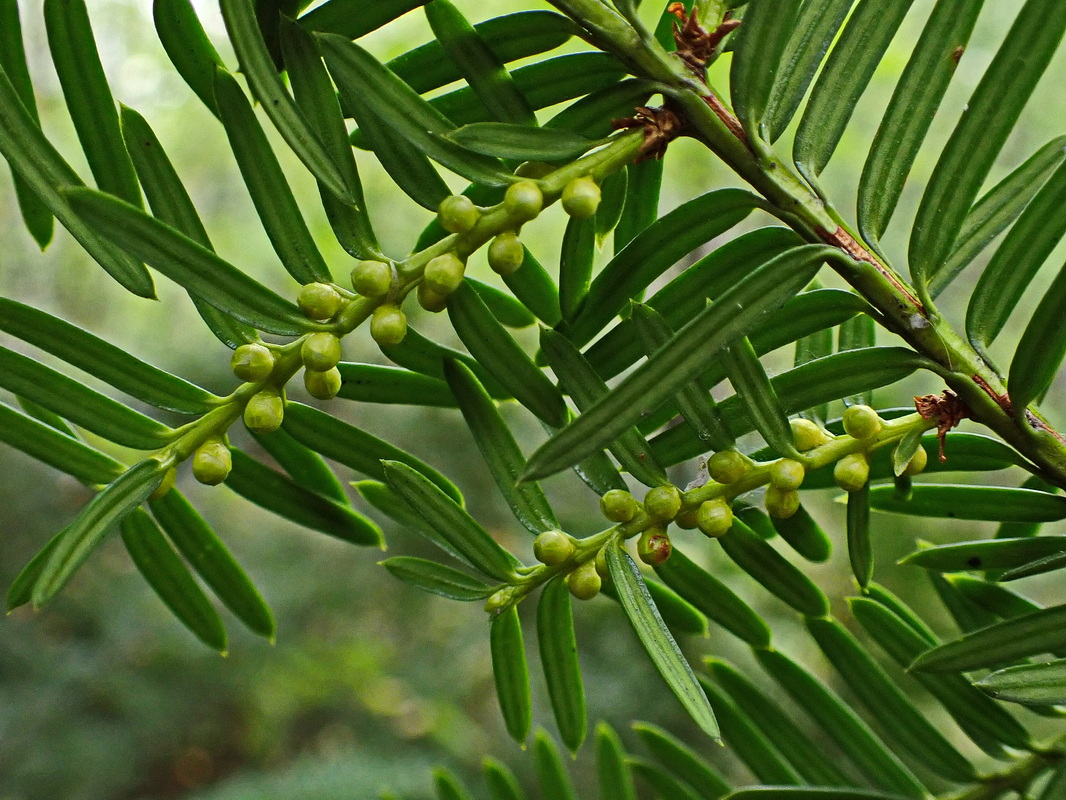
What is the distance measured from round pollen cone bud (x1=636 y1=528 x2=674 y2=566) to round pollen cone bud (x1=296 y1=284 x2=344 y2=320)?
139 millimetres

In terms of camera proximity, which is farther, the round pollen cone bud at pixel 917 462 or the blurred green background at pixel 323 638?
the blurred green background at pixel 323 638

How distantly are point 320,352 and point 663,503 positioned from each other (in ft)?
0.43

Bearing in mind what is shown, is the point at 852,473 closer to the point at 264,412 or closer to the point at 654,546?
the point at 654,546

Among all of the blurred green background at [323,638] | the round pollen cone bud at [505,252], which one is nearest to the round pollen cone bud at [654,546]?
the round pollen cone bud at [505,252]

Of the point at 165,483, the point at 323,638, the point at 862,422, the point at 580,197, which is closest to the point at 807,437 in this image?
the point at 862,422

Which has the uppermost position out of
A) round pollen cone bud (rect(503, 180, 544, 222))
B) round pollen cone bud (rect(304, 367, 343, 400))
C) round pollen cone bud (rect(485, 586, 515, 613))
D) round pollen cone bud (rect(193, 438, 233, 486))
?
round pollen cone bud (rect(503, 180, 544, 222))

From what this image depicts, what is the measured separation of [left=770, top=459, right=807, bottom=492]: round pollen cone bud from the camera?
314mm

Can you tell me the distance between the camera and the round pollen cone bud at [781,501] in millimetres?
324

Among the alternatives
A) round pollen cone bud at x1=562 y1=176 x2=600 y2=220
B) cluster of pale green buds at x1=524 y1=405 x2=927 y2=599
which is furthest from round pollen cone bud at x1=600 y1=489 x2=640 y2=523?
round pollen cone bud at x1=562 y1=176 x2=600 y2=220

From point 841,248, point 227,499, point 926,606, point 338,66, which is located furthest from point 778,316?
point 227,499

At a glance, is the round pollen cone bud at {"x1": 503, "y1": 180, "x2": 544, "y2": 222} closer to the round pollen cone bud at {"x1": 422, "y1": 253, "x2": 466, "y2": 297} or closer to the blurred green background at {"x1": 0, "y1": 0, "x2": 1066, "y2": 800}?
the round pollen cone bud at {"x1": 422, "y1": 253, "x2": 466, "y2": 297}

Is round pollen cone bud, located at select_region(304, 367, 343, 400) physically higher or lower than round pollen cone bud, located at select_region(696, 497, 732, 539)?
higher

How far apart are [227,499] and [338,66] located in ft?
6.25

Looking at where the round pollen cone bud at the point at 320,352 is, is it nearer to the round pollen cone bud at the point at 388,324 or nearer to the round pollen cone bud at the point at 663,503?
the round pollen cone bud at the point at 388,324
